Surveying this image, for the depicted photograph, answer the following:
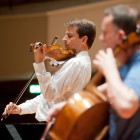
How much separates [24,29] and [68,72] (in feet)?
12.0

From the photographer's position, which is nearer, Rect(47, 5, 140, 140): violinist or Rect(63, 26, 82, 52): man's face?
Rect(47, 5, 140, 140): violinist

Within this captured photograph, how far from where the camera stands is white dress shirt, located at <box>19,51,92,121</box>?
226 centimetres

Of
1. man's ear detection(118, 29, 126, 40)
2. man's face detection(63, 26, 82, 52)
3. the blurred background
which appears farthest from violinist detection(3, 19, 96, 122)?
the blurred background

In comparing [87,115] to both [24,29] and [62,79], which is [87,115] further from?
[24,29]

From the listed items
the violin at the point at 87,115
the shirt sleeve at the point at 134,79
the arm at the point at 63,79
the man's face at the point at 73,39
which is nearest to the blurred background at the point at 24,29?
the man's face at the point at 73,39

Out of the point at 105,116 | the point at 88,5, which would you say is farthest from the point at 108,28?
the point at 88,5

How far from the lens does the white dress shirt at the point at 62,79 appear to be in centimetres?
226

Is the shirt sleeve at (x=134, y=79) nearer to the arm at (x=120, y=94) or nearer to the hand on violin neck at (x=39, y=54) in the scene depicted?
the arm at (x=120, y=94)

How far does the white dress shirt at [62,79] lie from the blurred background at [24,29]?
3.01 m

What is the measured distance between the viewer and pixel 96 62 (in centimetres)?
155

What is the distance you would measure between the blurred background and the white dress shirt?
3.01 m

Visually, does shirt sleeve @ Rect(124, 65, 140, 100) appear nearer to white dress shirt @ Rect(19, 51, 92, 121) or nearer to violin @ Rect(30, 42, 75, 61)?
white dress shirt @ Rect(19, 51, 92, 121)

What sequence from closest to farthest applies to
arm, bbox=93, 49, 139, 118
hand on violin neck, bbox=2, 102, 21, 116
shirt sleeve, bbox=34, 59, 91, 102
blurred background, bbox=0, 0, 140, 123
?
arm, bbox=93, 49, 139, 118 → shirt sleeve, bbox=34, 59, 91, 102 → hand on violin neck, bbox=2, 102, 21, 116 → blurred background, bbox=0, 0, 140, 123

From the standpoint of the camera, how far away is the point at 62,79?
229cm
